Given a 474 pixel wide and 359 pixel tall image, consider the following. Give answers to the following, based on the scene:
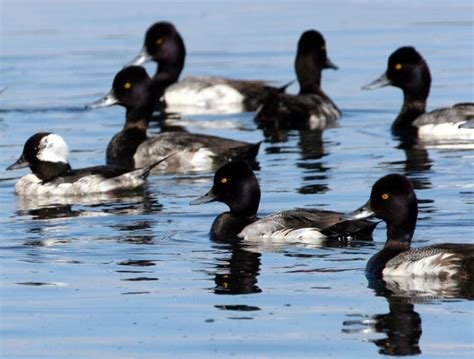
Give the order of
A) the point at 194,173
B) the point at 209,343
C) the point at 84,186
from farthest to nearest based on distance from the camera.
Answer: the point at 194,173
the point at 84,186
the point at 209,343

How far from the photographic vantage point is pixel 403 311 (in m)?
9.82

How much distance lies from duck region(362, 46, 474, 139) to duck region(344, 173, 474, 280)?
7.92m

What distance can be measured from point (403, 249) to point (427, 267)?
0.53 meters

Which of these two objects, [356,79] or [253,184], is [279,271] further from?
[356,79]

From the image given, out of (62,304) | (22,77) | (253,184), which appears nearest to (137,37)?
(22,77)

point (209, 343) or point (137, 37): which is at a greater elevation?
point (137, 37)

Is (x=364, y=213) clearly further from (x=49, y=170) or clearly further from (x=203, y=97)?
(x=203, y=97)

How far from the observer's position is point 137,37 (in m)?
30.3

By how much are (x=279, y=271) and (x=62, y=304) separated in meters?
1.83

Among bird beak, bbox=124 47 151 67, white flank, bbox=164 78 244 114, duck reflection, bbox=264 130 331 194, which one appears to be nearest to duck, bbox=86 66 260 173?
duck reflection, bbox=264 130 331 194

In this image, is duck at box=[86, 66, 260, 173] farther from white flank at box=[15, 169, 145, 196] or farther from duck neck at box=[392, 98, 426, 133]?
duck neck at box=[392, 98, 426, 133]

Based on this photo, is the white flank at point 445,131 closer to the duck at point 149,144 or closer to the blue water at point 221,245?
the blue water at point 221,245

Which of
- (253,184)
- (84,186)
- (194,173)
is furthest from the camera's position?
(194,173)

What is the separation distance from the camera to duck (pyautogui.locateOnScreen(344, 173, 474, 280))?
10.5 metres
